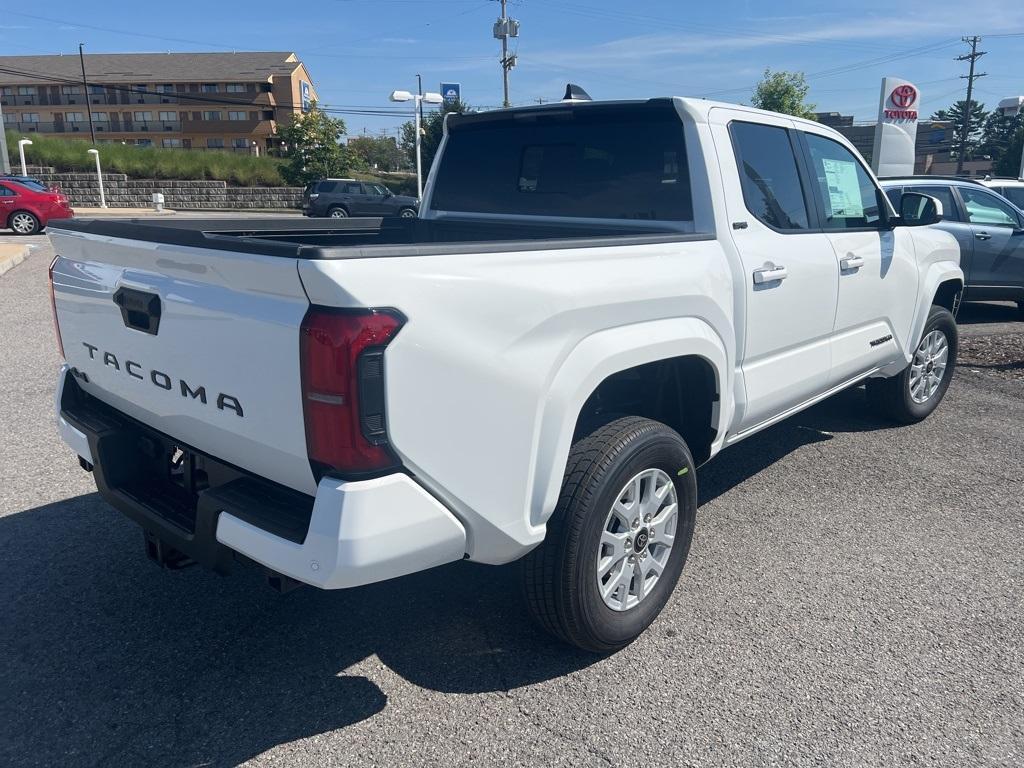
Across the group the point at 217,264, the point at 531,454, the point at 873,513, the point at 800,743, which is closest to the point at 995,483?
the point at 873,513

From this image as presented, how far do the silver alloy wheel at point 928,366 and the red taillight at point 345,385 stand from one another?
463 cm

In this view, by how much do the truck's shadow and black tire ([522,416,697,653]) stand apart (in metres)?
0.21

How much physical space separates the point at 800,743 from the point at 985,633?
1155 millimetres

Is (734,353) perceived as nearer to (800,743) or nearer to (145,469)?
(800,743)

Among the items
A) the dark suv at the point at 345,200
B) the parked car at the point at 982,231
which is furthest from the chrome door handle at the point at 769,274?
the dark suv at the point at 345,200

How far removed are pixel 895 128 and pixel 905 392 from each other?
16.8 m

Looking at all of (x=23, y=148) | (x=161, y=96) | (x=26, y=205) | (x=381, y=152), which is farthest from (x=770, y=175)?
(x=381, y=152)

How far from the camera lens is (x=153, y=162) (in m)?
39.9

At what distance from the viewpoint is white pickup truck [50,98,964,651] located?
212 cm

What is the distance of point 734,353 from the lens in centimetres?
346

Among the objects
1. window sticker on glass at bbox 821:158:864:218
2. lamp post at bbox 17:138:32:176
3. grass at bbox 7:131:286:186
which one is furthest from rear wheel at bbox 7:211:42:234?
window sticker on glass at bbox 821:158:864:218

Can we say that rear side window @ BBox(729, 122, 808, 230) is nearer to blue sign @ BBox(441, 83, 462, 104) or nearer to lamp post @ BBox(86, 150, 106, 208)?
blue sign @ BBox(441, 83, 462, 104)

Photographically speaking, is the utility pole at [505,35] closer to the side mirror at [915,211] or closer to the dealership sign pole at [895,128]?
the dealership sign pole at [895,128]

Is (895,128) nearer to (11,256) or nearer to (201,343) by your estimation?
(11,256)
